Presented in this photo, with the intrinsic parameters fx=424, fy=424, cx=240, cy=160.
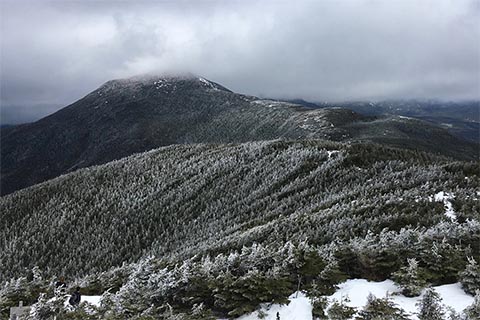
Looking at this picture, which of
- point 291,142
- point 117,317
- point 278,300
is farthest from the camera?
point 291,142

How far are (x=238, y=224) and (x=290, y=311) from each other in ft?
127

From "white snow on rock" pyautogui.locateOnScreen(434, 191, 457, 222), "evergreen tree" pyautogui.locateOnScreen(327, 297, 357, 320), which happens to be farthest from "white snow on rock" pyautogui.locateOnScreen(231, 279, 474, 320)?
"white snow on rock" pyautogui.locateOnScreen(434, 191, 457, 222)

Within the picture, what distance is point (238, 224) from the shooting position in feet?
169

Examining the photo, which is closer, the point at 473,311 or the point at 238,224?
the point at 473,311

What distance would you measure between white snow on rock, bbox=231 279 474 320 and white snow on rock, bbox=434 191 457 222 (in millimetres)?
13138

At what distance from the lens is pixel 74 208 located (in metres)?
78.2

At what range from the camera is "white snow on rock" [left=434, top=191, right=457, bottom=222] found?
86.3ft

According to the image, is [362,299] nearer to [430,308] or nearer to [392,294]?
[392,294]

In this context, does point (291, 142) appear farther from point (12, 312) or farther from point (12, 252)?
point (12, 312)

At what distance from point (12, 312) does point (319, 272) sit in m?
10.2

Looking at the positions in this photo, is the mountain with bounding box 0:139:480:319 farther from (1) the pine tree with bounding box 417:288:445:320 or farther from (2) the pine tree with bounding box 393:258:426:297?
(1) the pine tree with bounding box 417:288:445:320

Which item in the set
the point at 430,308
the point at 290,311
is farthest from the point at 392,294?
the point at 290,311

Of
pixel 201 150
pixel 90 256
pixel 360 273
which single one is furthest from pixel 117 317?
pixel 201 150

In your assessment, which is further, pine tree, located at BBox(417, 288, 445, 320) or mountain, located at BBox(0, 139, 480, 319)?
mountain, located at BBox(0, 139, 480, 319)
